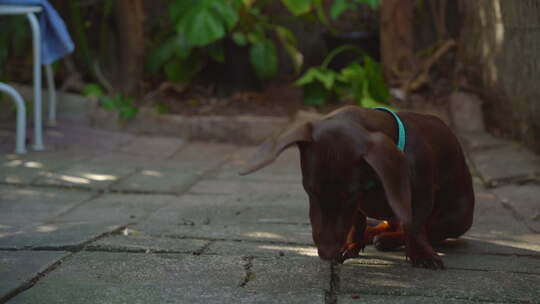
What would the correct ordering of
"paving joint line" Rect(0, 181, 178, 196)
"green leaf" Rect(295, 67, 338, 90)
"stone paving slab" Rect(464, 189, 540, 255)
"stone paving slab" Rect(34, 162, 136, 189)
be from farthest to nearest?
1. "green leaf" Rect(295, 67, 338, 90)
2. "stone paving slab" Rect(34, 162, 136, 189)
3. "paving joint line" Rect(0, 181, 178, 196)
4. "stone paving slab" Rect(464, 189, 540, 255)

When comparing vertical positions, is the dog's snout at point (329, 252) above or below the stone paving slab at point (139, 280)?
above

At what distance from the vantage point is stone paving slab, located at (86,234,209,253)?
90.7 inches

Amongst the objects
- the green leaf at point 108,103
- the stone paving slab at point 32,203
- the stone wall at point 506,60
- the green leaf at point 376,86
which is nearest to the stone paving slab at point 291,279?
the stone paving slab at point 32,203

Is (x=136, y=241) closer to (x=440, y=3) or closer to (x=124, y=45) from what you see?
(x=124, y=45)

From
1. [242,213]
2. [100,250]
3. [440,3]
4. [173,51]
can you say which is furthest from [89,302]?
[440,3]

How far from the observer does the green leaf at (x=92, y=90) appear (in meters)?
6.08

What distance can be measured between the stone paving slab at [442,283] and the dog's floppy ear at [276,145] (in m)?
0.46

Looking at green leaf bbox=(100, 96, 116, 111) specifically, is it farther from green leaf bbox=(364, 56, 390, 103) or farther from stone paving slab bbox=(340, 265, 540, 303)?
stone paving slab bbox=(340, 265, 540, 303)

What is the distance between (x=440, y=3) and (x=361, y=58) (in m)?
0.90

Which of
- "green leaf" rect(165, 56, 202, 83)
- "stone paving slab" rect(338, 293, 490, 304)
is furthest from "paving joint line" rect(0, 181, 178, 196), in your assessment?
"green leaf" rect(165, 56, 202, 83)

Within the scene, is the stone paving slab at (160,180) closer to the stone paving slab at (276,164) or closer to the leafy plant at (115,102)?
the stone paving slab at (276,164)

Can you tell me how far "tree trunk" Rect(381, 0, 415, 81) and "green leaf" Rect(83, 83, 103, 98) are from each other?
8.64 ft

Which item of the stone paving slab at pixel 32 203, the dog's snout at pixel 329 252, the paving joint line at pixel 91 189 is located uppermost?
the dog's snout at pixel 329 252

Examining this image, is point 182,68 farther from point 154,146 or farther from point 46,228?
point 46,228
